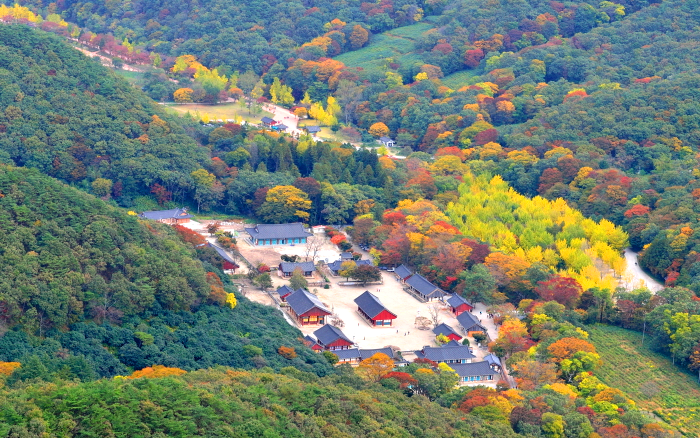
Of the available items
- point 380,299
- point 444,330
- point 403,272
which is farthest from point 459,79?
point 444,330

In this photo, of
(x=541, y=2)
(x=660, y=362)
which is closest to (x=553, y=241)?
(x=660, y=362)

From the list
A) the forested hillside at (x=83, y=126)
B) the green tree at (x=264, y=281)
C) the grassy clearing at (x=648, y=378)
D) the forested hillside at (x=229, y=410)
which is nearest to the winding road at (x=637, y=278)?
the grassy clearing at (x=648, y=378)

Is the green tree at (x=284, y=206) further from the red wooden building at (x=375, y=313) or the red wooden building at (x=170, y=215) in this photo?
the red wooden building at (x=375, y=313)

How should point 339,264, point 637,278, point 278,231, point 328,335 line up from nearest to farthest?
point 328,335, point 637,278, point 339,264, point 278,231

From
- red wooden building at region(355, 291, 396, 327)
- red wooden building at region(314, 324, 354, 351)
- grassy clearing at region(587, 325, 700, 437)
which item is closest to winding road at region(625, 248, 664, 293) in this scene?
grassy clearing at region(587, 325, 700, 437)

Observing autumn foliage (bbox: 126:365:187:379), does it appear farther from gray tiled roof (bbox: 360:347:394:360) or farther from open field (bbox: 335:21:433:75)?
open field (bbox: 335:21:433:75)

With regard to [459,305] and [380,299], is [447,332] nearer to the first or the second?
[459,305]
